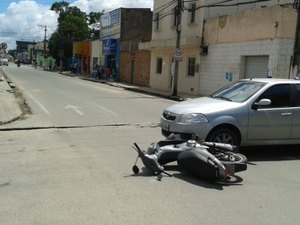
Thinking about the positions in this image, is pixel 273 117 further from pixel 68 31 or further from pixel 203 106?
pixel 68 31

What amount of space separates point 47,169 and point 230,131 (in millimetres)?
3510

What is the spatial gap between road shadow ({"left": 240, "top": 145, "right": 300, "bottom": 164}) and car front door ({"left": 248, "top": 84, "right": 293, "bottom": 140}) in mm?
409

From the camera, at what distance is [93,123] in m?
14.2

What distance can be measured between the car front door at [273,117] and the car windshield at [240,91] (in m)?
0.24

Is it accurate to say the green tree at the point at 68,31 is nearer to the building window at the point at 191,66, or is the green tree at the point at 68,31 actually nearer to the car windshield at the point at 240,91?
the building window at the point at 191,66

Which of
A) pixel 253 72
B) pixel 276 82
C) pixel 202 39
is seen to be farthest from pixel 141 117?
pixel 202 39

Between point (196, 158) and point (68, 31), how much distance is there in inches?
3254

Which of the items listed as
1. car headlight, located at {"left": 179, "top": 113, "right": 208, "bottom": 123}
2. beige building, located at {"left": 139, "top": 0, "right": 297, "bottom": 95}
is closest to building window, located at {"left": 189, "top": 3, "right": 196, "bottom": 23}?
beige building, located at {"left": 139, "top": 0, "right": 297, "bottom": 95}

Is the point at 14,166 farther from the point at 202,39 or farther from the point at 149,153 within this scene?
the point at 202,39

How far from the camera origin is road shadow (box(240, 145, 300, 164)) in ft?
30.7

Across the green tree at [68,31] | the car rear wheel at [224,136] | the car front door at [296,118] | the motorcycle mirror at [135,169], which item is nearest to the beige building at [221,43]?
the car front door at [296,118]

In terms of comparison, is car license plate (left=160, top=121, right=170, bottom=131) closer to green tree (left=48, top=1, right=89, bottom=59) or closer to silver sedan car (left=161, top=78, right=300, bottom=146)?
silver sedan car (left=161, top=78, right=300, bottom=146)

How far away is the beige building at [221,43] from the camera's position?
2156 cm

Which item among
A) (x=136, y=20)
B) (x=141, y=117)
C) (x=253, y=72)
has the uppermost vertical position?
(x=136, y=20)
